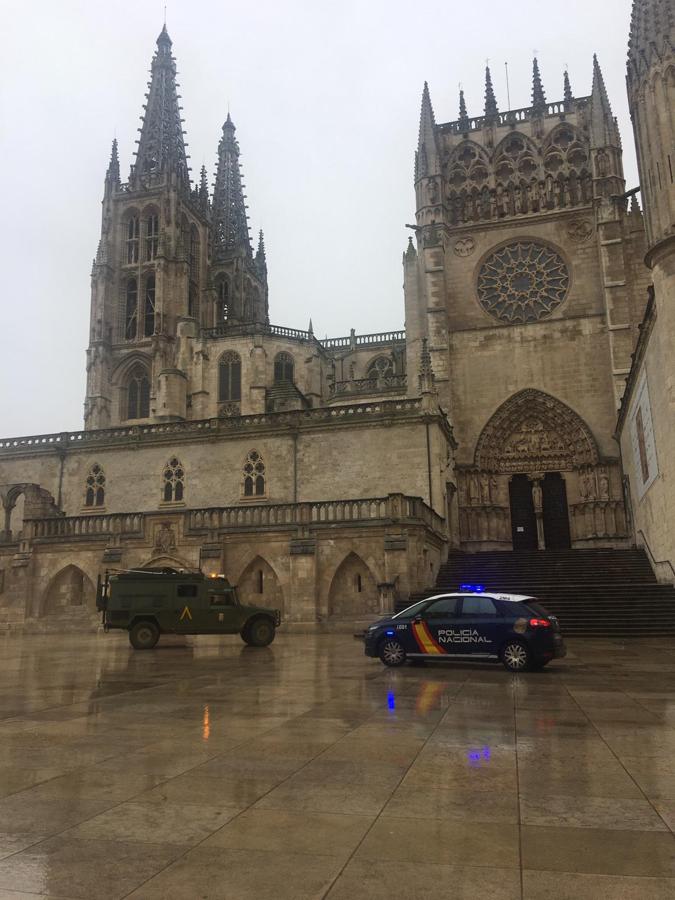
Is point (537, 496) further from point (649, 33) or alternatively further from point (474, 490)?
point (649, 33)

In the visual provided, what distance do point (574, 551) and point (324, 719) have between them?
24316 millimetres

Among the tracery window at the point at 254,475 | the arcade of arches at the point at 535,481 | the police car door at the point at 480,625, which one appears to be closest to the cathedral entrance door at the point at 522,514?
the arcade of arches at the point at 535,481

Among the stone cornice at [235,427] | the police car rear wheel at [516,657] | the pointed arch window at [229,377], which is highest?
the pointed arch window at [229,377]

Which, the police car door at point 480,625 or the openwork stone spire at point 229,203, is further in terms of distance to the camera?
the openwork stone spire at point 229,203

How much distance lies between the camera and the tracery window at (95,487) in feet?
108

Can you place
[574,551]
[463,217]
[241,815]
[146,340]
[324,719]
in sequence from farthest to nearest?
[146,340]
[463,217]
[574,551]
[324,719]
[241,815]

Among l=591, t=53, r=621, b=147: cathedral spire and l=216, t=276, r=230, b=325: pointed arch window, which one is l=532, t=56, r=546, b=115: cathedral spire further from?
l=216, t=276, r=230, b=325: pointed arch window

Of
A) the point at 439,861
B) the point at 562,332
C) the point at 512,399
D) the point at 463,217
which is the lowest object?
the point at 439,861

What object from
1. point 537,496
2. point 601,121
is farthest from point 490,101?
point 537,496

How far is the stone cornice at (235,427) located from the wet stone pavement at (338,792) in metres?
20.8

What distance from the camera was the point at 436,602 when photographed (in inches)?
504

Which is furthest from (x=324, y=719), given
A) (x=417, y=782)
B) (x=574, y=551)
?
(x=574, y=551)

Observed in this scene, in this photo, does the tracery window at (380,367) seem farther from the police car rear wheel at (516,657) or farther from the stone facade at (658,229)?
the police car rear wheel at (516,657)

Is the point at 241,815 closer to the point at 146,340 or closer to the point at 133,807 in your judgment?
the point at 133,807
